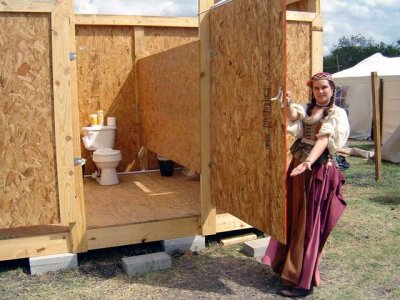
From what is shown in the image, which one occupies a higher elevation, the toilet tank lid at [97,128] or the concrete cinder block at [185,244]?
the toilet tank lid at [97,128]

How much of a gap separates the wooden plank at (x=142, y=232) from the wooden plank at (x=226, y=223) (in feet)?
0.76

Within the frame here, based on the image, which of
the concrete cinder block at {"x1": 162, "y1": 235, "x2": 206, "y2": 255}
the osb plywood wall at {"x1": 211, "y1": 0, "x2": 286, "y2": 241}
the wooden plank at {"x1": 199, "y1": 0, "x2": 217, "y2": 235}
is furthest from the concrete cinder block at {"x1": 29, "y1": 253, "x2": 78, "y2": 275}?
the osb plywood wall at {"x1": 211, "y1": 0, "x2": 286, "y2": 241}

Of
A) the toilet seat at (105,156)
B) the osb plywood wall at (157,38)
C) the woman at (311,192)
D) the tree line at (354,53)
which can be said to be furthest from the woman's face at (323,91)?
the tree line at (354,53)

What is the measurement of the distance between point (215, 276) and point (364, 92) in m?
11.6

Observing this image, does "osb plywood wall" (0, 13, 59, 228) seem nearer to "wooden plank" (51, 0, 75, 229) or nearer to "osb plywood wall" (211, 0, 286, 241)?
"wooden plank" (51, 0, 75, 229)

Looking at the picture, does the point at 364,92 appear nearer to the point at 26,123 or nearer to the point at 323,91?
the point at 323,91

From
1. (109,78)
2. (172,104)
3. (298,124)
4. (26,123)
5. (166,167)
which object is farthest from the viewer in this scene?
(109,78)

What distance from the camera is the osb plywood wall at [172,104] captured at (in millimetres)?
5094

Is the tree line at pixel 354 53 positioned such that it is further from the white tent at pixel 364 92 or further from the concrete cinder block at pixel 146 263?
→ the concrete cinder block at pixel 146 263

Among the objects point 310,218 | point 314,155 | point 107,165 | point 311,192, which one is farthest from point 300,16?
point 107,165

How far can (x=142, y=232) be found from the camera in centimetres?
461

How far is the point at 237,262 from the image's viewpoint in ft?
14.8

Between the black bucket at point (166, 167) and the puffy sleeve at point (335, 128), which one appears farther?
the black bucket at point (166, 167)

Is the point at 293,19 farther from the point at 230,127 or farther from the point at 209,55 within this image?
the point at 230,127
